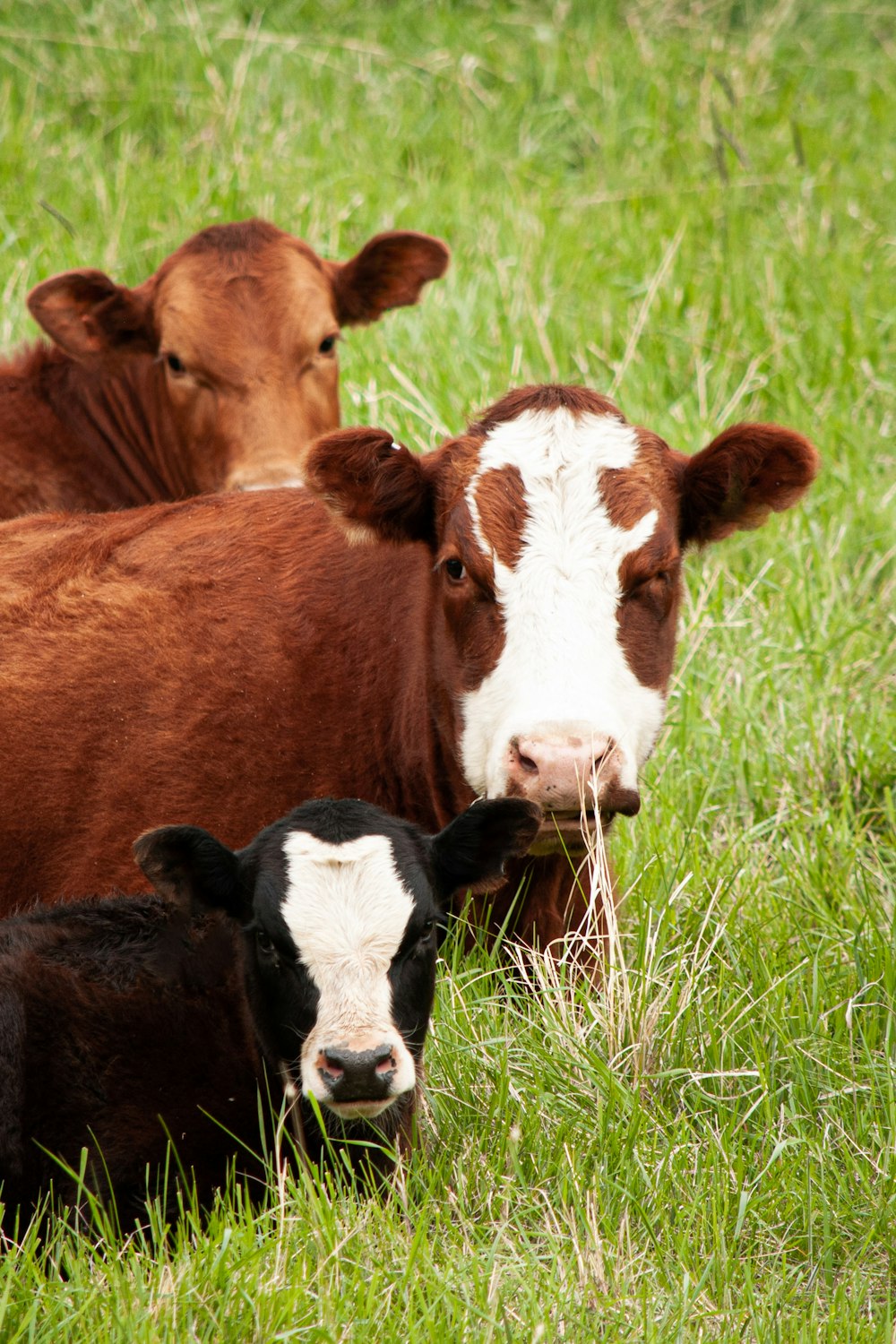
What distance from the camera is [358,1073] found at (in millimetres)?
3572

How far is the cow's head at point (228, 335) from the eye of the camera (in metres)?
7.47

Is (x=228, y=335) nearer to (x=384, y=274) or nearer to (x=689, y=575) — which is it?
(x=384, y=274)

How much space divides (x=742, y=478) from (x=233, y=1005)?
2.04m

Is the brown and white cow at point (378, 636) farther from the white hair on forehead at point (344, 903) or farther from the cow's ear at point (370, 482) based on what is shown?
the white hair on forehead at point (344, 903)

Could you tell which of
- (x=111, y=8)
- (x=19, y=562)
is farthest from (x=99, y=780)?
(x=111, y=8)

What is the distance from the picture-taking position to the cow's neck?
7773 mm

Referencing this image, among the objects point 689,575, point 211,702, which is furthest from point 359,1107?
point 689,575

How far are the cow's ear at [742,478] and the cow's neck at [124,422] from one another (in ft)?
10.9

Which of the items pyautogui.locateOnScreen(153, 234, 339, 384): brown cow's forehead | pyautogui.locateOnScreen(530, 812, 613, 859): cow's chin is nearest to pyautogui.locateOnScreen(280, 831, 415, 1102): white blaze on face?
pyautogui.locateOnScreen(530, 812, 613, 859): cow's chin

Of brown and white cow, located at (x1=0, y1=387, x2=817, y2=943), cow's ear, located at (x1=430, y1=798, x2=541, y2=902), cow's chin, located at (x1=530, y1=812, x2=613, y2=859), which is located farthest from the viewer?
brown and white cow, located at (x1=0, y1=387, x2=817, y2=943)

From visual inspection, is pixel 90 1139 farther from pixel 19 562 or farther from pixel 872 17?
pixel 872 17

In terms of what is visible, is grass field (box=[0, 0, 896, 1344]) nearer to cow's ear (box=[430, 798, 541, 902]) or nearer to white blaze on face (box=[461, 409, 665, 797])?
cow's ear (box=[430, 798, 541, 902])

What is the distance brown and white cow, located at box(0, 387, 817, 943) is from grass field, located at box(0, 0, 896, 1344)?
707 millimetres

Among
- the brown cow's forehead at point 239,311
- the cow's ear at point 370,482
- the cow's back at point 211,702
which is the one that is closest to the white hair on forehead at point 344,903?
the cow's back at point 211,702
